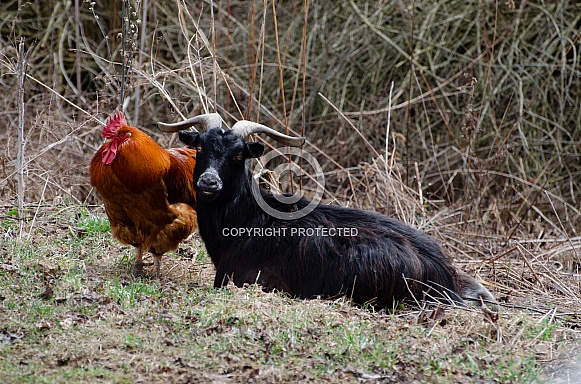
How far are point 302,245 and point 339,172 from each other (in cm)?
318

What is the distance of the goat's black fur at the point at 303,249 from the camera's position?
6488 mm

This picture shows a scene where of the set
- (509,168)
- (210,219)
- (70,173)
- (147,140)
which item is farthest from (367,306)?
(509,168)

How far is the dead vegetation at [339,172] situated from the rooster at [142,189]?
17.6 inches

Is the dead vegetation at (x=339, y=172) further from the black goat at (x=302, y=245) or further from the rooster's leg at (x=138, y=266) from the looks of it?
the black goat at (x=302, y=245)

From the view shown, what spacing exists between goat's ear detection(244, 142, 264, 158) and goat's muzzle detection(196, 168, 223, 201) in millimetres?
381

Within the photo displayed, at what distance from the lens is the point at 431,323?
19.5 ft

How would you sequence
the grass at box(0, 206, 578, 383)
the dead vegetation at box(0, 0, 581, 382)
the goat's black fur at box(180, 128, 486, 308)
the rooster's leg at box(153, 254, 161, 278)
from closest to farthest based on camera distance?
the grass at box(0, 206, 578, 383) < the dead vegetation at box(0, 0, 581, 382) < the goat's black fur at box(180, 128, 486, 308) < the rooster's leg at box(153, 254, 161, 278)

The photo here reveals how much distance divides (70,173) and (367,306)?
5.77 m

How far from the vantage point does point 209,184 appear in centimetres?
634

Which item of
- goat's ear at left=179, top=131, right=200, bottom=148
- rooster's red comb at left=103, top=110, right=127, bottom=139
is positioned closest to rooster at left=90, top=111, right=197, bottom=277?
rooster's red comb at left=103, top=110, right=127, bottom=139

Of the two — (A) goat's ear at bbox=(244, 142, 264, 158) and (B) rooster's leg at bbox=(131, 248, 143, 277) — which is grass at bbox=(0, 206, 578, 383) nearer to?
(B) rooster's leg at bbox=(131, 248, 143, 277)

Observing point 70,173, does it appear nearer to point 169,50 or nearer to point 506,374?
point 169,50

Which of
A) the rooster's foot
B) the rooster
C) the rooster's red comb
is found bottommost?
the rooster's foot

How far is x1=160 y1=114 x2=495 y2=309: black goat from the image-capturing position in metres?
6.49
